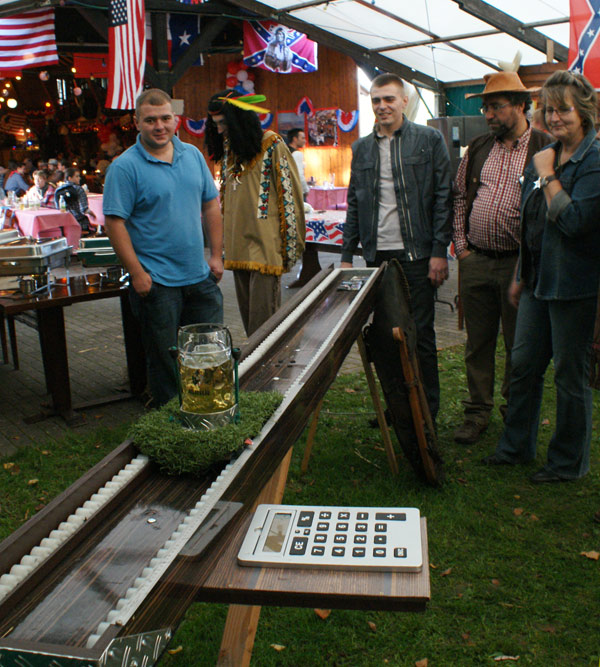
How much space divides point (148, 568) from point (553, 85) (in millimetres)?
2618

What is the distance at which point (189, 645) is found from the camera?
7.98ft

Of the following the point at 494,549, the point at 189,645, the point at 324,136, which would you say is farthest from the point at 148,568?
the point at 324,136

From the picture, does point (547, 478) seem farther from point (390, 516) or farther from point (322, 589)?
point (322, 589)

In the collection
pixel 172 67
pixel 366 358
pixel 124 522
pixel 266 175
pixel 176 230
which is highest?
pixel 172 67

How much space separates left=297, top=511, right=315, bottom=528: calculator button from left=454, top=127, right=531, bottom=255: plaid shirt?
247 cm

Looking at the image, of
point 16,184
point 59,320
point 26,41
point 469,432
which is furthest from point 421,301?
point 16,184

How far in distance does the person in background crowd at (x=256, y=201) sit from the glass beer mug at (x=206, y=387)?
2723 millimetres

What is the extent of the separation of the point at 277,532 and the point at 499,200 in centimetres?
261

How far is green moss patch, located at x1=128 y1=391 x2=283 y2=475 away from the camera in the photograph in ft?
4.73

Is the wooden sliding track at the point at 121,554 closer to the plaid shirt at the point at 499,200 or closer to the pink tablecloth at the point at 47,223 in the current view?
the plaid shirt at the point at 499,200

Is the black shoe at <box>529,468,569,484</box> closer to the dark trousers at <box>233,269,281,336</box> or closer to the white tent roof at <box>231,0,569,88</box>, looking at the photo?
the dark trousers at <box>233,269,281,336</box>

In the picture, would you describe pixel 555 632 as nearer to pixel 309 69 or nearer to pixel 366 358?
pixel 366 358

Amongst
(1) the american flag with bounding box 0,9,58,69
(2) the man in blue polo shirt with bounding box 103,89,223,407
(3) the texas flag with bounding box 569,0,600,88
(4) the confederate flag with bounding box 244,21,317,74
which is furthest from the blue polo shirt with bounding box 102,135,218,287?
(4) the confederate flag with bounding box 244,21,317,74

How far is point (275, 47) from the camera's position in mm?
13117
